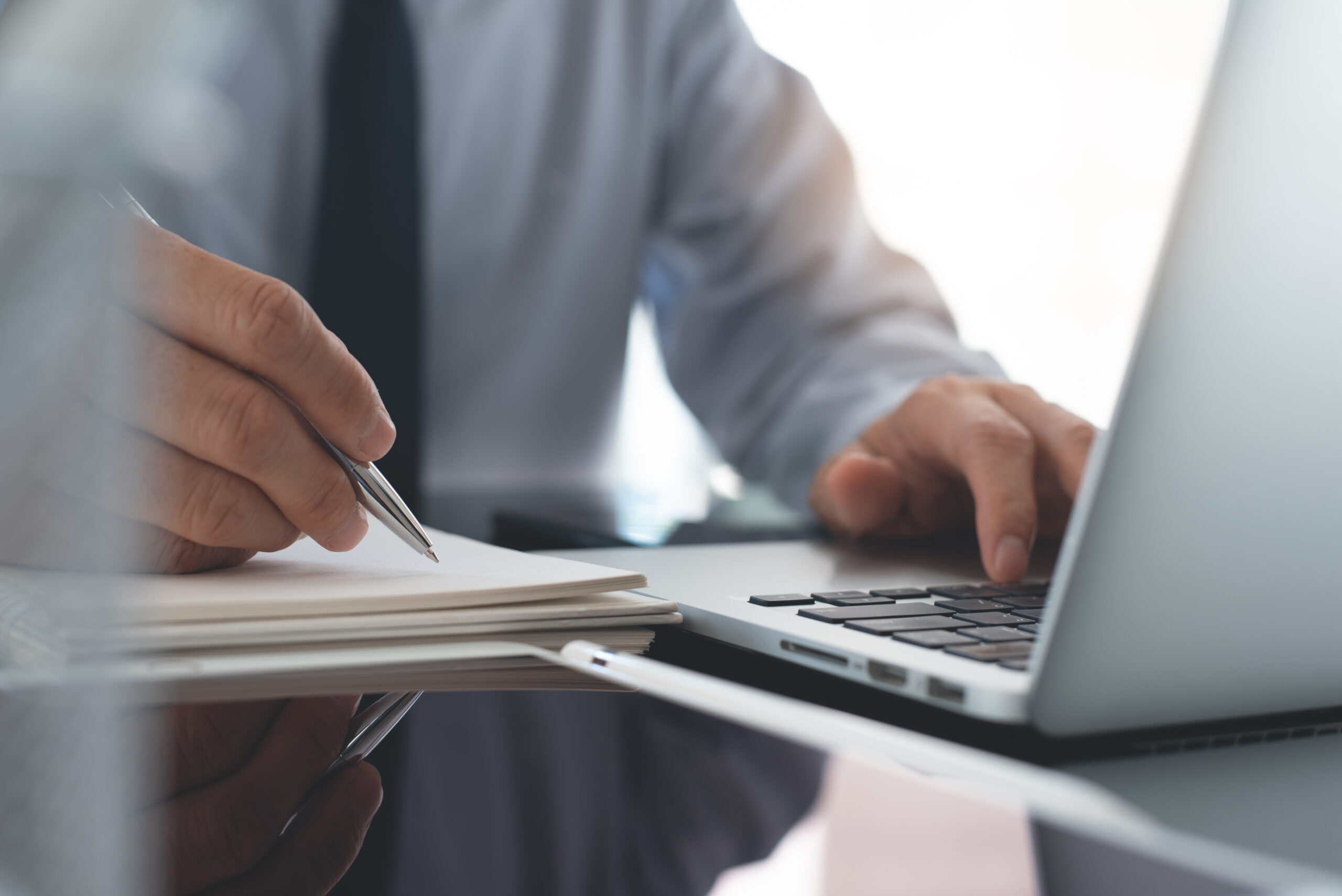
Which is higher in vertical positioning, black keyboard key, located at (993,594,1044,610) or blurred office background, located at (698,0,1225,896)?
blurred office background, located at (698,0,1225,896)

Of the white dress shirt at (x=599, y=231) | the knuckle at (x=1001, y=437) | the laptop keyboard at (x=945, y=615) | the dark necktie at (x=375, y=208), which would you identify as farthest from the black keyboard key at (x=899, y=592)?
the dark necktie at (x=375, y=208)

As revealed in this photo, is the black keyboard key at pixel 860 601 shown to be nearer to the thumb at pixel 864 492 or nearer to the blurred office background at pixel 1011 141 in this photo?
the thumb at pixel 864 492

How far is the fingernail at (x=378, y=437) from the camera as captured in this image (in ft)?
1.02

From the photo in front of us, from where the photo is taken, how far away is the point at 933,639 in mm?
261

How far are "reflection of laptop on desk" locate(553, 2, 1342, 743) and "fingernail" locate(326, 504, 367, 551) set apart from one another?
18cm

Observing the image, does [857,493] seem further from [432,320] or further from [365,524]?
[432,320]

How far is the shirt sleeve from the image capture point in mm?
917

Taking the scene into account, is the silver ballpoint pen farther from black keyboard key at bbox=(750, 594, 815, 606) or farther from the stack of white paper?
black keyboard key at bbox=(750, 594, 815, 606)

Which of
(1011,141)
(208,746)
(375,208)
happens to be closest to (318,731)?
(208,746)

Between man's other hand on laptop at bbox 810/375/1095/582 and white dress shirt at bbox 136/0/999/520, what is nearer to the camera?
man's other hand on laptop at bbox 810/375/1095/582

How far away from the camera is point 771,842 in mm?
222

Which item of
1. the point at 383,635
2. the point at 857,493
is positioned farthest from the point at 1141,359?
the point at 857,493

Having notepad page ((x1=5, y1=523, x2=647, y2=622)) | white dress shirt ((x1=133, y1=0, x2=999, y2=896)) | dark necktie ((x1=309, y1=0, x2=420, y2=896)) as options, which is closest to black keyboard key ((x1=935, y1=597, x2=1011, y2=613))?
notepad page ((x1=5, y1=523, x2=647, y2=622))

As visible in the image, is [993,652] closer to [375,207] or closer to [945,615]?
[945,615]
